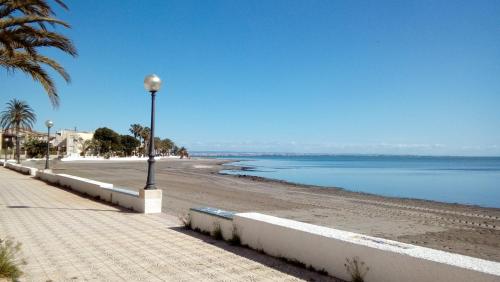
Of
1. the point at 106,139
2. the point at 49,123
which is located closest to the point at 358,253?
the point at 49,123

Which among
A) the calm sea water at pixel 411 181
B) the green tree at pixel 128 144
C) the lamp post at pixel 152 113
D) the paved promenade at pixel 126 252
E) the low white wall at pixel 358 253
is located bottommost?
the calm sea water at pixel 411 181

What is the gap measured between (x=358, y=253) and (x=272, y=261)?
4.92 ft

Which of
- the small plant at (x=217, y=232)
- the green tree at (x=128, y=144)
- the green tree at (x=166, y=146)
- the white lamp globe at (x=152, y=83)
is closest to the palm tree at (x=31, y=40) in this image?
the white lamp globe at (x=152, y=83)

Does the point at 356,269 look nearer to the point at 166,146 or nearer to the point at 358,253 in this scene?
the point at 358,253

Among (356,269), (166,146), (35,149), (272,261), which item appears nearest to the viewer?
(356,269)

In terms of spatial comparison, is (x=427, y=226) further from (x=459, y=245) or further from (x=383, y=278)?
(x=383, y=278)

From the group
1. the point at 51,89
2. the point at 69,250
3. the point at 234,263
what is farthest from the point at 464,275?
the point at 51,89

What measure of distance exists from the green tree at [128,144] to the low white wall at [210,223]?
9510cm

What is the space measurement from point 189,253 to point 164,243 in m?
0.84

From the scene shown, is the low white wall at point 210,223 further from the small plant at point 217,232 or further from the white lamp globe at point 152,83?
the white lamp globe at point 152,83

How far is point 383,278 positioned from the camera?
4309mm

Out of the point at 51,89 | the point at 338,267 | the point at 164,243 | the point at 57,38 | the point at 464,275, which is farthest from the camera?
the point at 51,89

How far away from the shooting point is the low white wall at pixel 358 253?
3.67 metres

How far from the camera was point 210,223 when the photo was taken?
7555 millimetres
